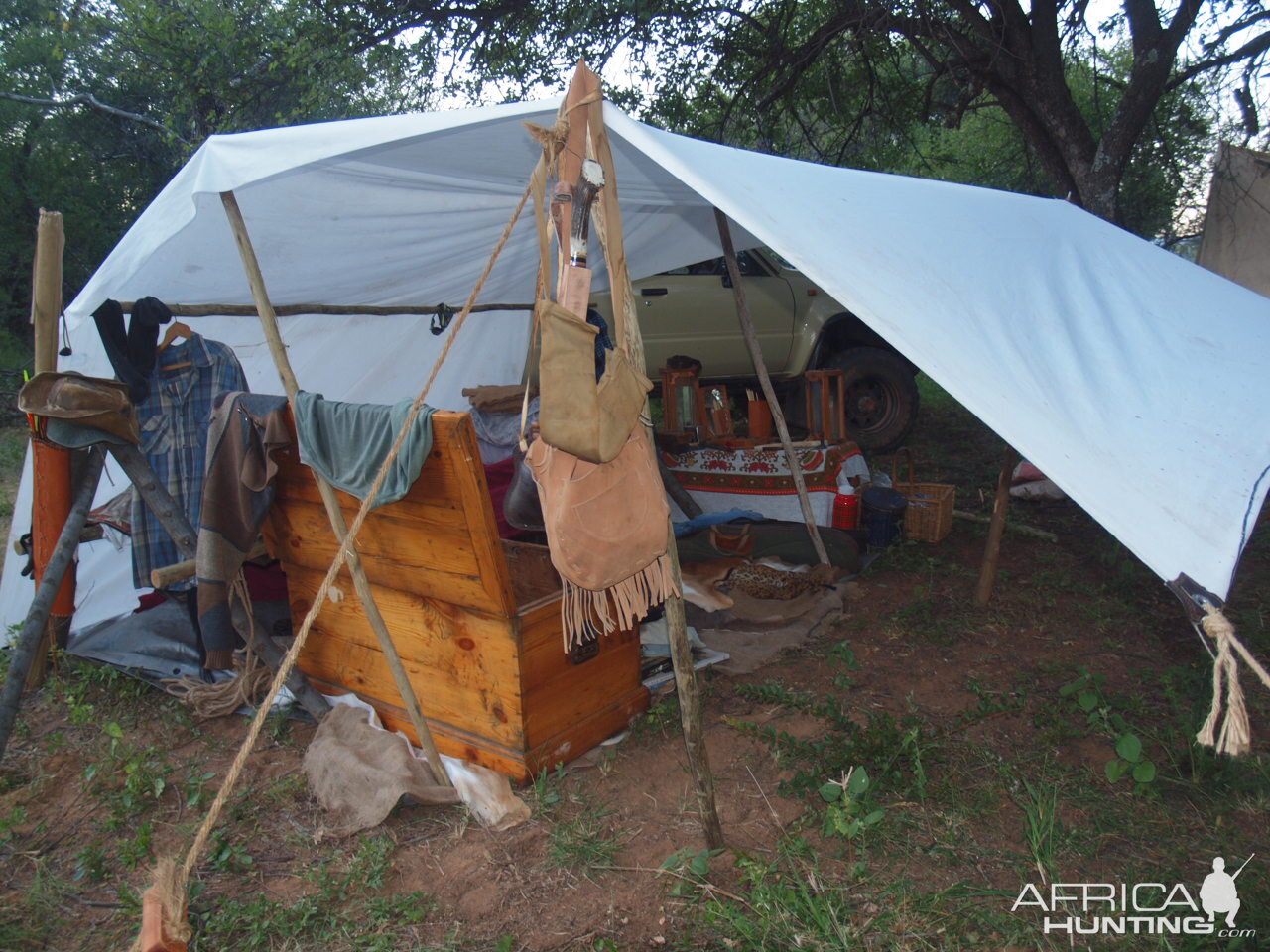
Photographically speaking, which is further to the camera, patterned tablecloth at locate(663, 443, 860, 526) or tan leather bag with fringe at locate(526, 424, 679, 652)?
patterned tablecloth at locate(663, 443, 860, 526)

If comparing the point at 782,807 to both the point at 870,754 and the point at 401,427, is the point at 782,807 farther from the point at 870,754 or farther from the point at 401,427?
the point at 401,427

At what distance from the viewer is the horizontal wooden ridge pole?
10.8 feet

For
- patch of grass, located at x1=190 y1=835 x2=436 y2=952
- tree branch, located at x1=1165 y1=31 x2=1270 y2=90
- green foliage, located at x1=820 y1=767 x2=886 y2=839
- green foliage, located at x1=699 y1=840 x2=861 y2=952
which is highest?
tree branch, located at x1=1165 y1=31 x2=1270 y2=90

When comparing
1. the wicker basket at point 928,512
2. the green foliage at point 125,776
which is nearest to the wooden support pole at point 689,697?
the green foliage at point 125,776

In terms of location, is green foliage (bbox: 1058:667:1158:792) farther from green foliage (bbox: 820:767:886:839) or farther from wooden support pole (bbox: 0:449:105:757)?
wooden support pole (bbox: 0:449:105:757)

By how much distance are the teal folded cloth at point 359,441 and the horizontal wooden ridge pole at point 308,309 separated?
0.92 metres

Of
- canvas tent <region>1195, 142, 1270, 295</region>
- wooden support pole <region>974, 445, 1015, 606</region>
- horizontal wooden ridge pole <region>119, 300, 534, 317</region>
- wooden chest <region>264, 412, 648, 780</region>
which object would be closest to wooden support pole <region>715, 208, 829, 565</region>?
wooden support pole <region>974, 445, 1015, 606</region>

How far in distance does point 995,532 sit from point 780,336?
3.59 m

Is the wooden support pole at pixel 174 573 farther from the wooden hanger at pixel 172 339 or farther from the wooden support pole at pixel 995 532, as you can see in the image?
the wooden support pole at pixel 995 532

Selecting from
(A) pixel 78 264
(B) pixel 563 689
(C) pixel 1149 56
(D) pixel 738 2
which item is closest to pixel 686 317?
(D) pixel 738 2

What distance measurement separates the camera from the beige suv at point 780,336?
7.18 m

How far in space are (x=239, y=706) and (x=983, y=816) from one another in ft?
9.06

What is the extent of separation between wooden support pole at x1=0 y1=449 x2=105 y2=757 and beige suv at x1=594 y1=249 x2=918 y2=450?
15.5ft

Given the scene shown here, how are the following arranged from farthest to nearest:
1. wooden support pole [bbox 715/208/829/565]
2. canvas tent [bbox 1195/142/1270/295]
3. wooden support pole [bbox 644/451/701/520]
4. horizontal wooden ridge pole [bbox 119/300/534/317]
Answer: canvas tent [bbox 1195/142/1270/295] < wooden support pole [bbox 644/451/701/520] < wooden support pole [bbox 715/208/829/565] < horizontal wooden ridge pole [bbox 119/300/534/317]
